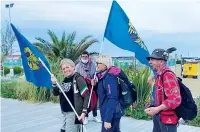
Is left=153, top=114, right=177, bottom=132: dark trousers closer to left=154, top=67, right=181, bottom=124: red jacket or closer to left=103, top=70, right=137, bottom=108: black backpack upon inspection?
left=154, top=67, right=181, bottom=124: red jacket

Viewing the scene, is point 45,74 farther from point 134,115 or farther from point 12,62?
point 12,62

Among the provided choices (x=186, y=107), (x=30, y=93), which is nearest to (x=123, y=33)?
(x=186, y=107)

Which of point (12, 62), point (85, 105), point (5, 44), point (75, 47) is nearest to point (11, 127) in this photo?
point (85, 105)

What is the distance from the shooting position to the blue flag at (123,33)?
5.34 meters

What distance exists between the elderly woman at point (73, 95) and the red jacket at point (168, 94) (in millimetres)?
1066

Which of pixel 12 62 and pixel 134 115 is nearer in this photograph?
pixel 134 115

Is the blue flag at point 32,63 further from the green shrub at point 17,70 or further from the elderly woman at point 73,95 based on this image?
the green shrub at point 17,70

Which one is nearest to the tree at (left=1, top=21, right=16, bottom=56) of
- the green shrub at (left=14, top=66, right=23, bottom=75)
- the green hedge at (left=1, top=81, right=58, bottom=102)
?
the green shrub at (left=14, top=66, right=23, bottom=75)

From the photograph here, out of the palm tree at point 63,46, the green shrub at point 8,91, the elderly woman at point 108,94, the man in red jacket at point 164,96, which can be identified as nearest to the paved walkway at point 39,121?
the green shrub at point 8,91

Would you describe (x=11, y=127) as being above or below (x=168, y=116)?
below

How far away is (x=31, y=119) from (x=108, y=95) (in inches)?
190

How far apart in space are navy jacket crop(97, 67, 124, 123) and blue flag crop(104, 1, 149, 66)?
97 cm

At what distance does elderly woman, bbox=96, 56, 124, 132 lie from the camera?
4344 millimetres

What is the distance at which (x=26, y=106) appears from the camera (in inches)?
422
